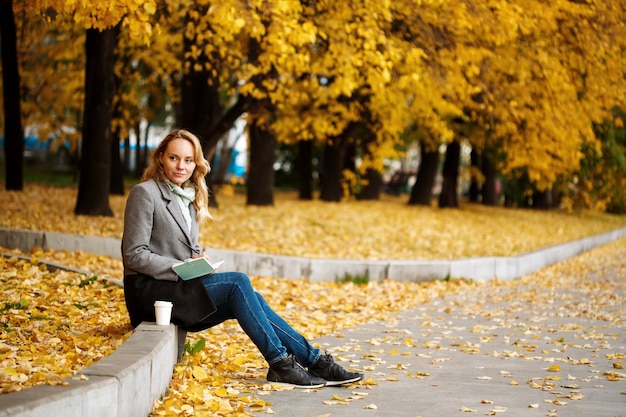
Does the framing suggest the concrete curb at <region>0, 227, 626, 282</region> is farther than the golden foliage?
Yes

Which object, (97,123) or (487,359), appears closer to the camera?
(487,359)

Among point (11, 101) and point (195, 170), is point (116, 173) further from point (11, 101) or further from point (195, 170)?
point (195, 170)

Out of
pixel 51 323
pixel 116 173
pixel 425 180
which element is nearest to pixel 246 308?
pixel 51 323

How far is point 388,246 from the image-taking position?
1802cm

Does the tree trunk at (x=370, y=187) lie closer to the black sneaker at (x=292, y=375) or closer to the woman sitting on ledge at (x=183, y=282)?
the woman sitting on ledge at (x=183, y=282)

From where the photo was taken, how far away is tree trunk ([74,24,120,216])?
15852 mm

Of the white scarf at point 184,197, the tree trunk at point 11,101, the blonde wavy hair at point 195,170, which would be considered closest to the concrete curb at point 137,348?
the white scarf at point 184,197

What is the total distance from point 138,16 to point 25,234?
294cm

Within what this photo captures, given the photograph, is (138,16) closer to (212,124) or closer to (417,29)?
(417,29)

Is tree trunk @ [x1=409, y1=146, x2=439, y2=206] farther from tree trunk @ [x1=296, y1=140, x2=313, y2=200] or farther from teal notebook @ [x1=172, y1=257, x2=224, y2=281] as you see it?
teal notebook @ [x1=172, y1=257, x2=224, y2=281]

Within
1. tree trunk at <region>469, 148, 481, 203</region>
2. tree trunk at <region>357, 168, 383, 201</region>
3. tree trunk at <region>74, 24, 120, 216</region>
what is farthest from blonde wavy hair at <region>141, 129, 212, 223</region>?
tree trunk at <region>469, 148, 481, 203</region>

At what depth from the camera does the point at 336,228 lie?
19578 mm

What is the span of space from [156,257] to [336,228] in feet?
43.8

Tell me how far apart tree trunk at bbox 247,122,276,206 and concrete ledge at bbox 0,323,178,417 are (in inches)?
710
